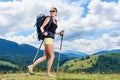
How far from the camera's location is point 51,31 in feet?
51.6

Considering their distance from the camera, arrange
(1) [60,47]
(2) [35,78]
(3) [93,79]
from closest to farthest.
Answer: (2) [35,78] → (3) [93,79] → (1) [60,47]

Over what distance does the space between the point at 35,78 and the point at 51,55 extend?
161 cm

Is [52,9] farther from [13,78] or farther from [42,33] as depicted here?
[13,78]

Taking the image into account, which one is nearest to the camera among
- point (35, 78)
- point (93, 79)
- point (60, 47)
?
point (35, 78)

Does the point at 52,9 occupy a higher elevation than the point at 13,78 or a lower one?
higher

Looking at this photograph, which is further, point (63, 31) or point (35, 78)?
point (63, 31)

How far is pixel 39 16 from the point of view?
1591 centimetres

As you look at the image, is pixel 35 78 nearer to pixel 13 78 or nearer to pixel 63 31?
pixel 13 78

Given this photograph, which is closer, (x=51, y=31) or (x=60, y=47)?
(x=51, y=31)

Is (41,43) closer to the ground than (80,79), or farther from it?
farther from it

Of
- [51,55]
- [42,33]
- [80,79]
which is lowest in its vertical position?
[80,79]

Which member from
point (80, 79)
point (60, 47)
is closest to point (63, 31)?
point (60, 47)

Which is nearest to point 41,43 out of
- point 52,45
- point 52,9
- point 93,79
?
point 52,45

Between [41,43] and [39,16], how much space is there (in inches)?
66.6
